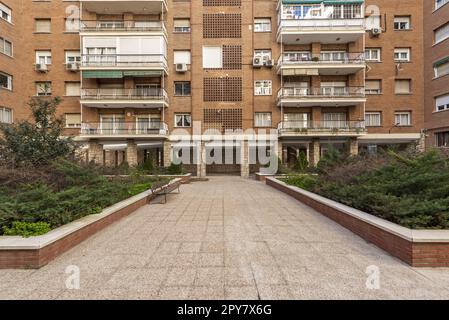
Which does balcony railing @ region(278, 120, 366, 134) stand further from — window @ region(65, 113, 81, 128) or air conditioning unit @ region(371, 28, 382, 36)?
window @ region(65, 113, 81, 128)

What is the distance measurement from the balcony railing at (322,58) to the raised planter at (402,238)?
1947 cm

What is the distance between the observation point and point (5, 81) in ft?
72.1

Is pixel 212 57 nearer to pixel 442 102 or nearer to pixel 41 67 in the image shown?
pixel 41 67

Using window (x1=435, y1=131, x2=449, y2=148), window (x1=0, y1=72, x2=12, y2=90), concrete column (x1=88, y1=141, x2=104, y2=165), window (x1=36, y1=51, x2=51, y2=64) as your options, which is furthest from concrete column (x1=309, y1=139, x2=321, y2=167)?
window (x1=0, y1=72, x2=12, y2=90)

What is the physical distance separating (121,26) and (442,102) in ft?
97.1

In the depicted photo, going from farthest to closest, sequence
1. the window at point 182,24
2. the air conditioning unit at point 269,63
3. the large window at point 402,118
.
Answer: the large window at point 402,118 → the window at point 182,24 → the air conditioning unit at point 269,63

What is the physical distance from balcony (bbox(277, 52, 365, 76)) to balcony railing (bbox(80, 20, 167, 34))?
1139 centimetres

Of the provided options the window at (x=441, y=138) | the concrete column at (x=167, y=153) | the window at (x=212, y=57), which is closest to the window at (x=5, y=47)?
the concrete column at (x=167, y=153)

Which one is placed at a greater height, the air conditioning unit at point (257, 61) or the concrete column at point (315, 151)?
the air conditioning unit at point (257, 61)

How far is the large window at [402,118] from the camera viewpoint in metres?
24.2

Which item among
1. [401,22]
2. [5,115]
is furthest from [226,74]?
[5,115]

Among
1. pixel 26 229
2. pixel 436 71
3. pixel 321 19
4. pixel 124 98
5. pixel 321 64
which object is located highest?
pixel 321 19

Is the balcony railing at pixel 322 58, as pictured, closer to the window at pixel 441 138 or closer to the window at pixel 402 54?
the window at pixel 402 54
